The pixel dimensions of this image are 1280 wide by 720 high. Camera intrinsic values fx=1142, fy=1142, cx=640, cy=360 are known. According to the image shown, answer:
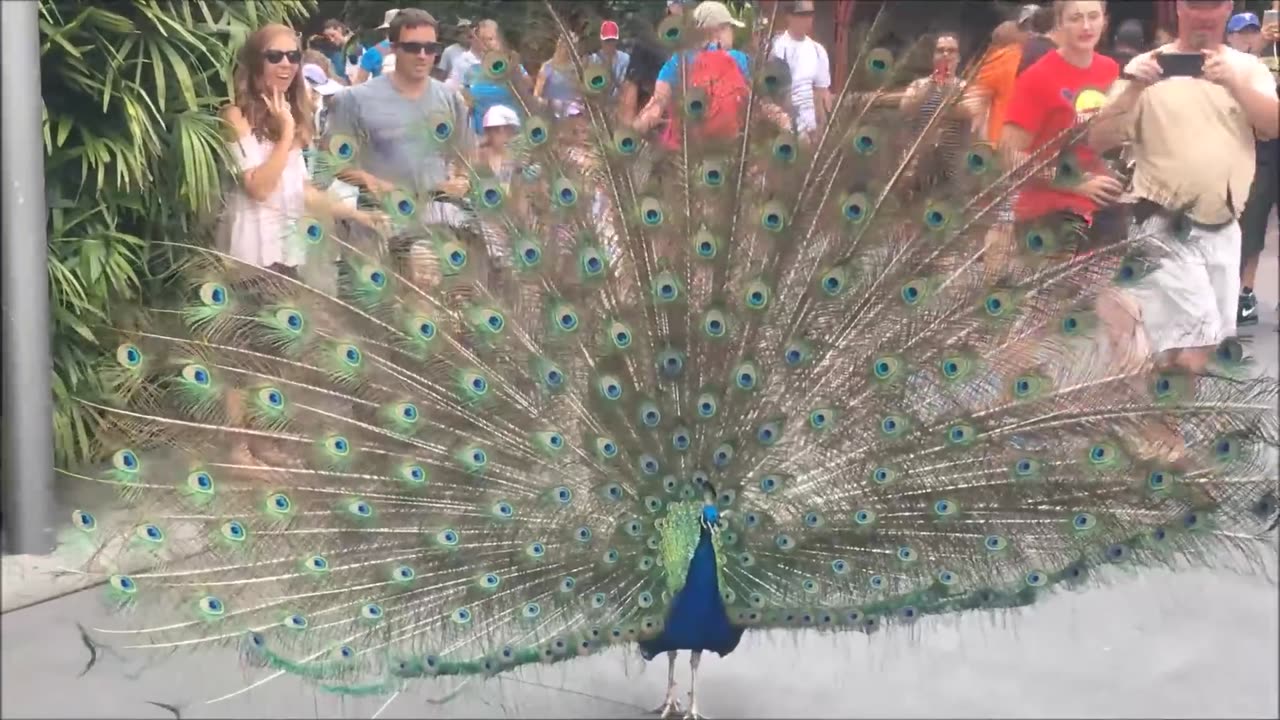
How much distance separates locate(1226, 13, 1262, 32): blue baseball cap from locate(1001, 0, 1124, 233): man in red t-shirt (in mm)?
326

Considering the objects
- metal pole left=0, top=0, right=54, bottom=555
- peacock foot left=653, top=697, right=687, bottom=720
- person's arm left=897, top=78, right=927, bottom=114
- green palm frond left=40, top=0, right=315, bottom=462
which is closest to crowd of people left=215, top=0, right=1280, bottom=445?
person's arm left=897, top=78, right=927, bottom=114

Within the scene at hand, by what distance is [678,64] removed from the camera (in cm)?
234

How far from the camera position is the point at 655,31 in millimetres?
2367

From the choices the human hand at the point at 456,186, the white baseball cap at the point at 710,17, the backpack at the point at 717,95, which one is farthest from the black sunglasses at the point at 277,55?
the backpack at the point at 717,95

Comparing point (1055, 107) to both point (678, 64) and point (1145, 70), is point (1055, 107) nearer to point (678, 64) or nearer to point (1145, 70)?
point (1145, 70)

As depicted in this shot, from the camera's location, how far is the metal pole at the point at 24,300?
2969 millimetres

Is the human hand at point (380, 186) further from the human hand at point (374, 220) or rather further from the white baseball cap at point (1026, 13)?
the white baseball cap at point (1026, 13)

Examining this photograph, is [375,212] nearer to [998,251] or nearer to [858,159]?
[858,159]

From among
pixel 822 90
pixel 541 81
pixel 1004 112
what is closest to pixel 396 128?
pixel 541 81

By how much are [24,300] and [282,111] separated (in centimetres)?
112

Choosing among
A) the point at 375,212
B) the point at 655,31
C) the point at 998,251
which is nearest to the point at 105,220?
the point at 375,212

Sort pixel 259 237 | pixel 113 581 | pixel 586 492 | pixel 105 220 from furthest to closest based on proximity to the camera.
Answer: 1. pixel 105 220
2. pixel 259 237
3. pixel 586 492
4. pixel 113 581

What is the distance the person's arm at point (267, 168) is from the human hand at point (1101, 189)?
2.52 meters

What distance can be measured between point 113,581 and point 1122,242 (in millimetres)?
2102
